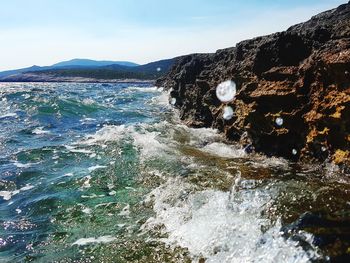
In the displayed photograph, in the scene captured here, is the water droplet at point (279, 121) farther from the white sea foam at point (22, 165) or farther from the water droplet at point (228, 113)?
the white sea foam at point (22, 165)

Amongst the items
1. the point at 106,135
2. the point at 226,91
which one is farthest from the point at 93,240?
the point at 106,135

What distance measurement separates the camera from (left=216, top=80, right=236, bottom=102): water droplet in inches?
678

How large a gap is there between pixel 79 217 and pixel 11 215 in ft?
6.21

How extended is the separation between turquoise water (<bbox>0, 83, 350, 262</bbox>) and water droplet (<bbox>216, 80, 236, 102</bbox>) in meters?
2.19

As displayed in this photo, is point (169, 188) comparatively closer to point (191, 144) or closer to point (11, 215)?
point (11, 215)

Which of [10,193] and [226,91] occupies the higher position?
[226,91]

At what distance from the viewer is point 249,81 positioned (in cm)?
1537

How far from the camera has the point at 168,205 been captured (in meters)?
8.96

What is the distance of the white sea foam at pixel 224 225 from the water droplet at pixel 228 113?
6905mm

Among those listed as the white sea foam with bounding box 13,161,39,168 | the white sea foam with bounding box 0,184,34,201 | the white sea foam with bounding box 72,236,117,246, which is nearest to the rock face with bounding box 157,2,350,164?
the white sea foam with bounding box 72,236,117,246

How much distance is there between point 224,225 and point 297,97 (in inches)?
248

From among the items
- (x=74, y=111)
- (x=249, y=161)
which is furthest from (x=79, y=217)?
(x=74, y=111)

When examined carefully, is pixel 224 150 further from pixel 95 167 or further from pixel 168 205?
pixel 168 205

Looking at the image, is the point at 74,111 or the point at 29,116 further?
the point at 74,111
